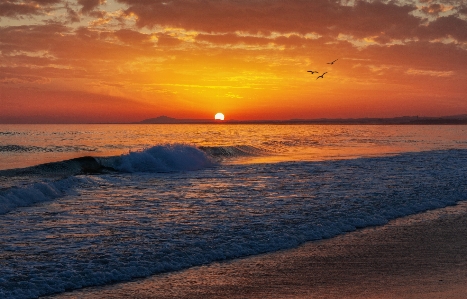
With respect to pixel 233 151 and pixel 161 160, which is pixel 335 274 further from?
pixel 233 151

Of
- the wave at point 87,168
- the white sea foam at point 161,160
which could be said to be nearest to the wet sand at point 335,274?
the wave at point 87,168

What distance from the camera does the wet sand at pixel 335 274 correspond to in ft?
20.3

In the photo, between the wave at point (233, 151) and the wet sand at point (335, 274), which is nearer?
the wet sand at point (335, 274)

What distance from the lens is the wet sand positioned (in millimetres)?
6195

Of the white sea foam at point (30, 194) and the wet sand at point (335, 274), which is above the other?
the white sea foam at point (30, 194)

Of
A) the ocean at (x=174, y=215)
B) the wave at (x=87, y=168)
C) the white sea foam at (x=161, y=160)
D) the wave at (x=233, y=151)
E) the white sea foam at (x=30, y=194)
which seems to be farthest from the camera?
the wave at (x=233, y=151)

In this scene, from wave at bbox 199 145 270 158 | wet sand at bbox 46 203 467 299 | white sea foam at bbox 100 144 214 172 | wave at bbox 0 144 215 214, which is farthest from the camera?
wave at bbox 199 145 270 158

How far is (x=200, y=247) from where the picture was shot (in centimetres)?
852

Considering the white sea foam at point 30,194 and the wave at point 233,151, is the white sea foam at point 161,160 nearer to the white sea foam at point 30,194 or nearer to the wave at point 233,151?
the wave at point 233,151

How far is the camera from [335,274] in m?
7.02

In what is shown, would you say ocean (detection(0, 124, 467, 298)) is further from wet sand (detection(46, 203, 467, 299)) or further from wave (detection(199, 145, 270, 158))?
wave (detection(199, 145, 270, 158))

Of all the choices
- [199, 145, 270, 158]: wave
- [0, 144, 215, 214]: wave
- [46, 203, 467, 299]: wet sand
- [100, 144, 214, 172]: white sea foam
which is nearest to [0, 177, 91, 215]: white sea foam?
[0, 144, 215, 214]: wave

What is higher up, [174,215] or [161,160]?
[161,160]

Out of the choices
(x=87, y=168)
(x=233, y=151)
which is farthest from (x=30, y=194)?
(x=233, y=151)
